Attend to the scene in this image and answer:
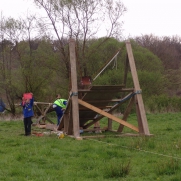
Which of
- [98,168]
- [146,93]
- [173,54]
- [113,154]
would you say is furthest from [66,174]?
[173,54]

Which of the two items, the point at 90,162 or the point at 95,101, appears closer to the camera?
the point at 90,162

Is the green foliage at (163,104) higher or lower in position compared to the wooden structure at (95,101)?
lower

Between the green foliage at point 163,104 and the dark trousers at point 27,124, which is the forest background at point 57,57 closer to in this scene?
the green foliage at point 163,104

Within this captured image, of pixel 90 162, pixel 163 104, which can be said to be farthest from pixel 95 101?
pixel 163 104

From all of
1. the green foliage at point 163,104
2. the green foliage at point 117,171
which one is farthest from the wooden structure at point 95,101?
the green foliage at point 163,104

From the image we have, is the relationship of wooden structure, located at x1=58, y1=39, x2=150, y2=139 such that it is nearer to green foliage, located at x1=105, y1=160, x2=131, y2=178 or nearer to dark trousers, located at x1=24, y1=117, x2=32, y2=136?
dark trousers, located at x1=24, y1=117, x2=32, y2=136

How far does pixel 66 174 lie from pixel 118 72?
23720mm

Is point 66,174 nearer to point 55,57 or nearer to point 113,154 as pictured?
point 113,154

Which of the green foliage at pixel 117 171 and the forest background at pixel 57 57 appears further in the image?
the forest background at pixel 57 57

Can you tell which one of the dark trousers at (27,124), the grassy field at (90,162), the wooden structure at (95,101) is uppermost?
the wooden structure at (95,101)

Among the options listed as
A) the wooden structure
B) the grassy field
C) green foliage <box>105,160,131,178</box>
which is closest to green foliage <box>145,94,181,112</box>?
the wooden structure

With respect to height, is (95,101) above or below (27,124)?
above

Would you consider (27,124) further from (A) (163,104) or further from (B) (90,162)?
(A) (163,104)

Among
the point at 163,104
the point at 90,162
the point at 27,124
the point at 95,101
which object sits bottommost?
the point at 90,162
